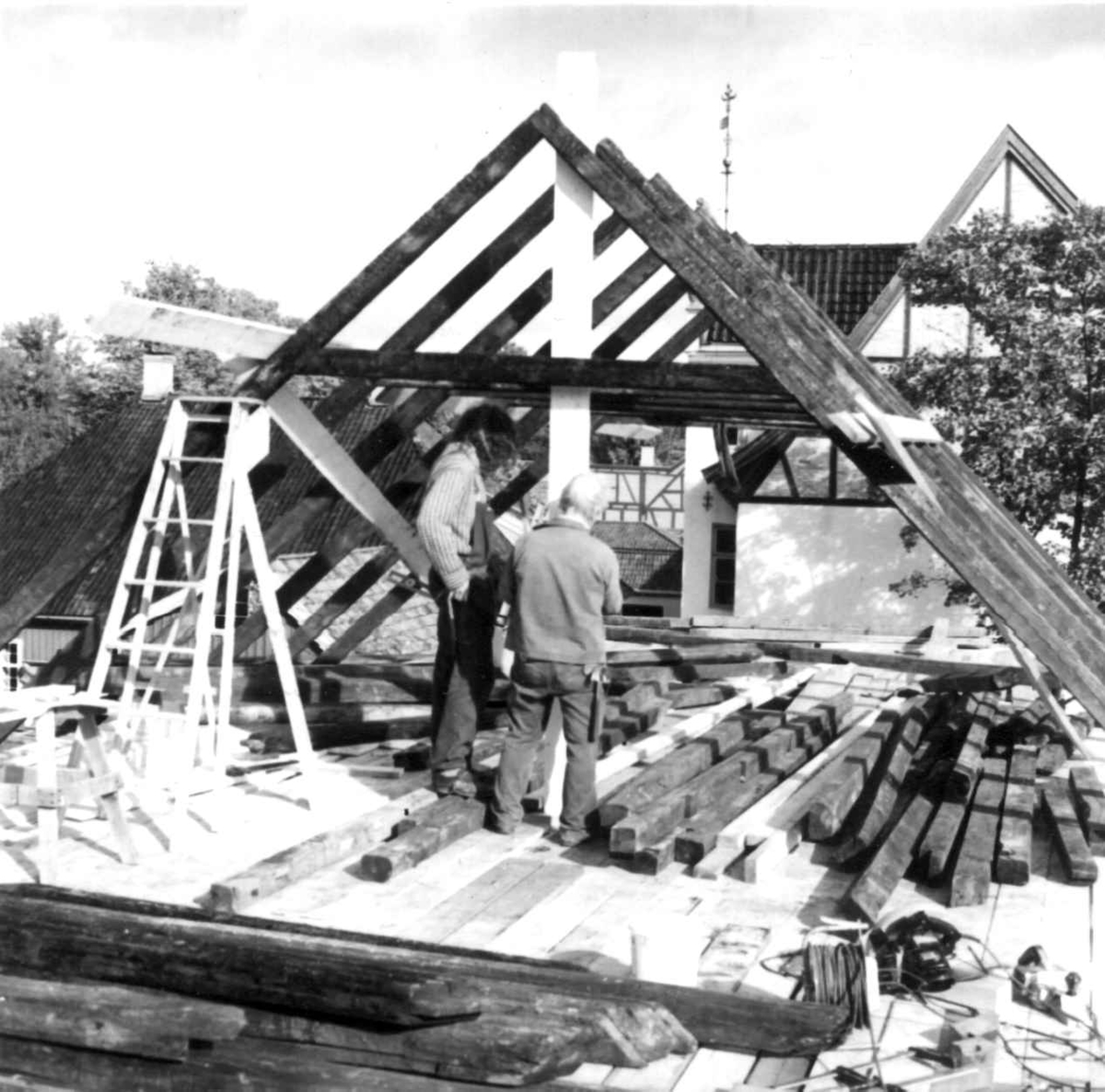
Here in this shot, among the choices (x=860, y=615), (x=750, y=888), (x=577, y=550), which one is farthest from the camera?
(x=860, y=615)

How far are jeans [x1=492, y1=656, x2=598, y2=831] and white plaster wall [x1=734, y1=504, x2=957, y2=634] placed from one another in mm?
21894

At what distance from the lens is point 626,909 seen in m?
6.47

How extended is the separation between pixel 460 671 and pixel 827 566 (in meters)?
22.2

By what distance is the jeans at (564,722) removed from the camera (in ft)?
24.3

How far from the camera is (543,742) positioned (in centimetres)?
835

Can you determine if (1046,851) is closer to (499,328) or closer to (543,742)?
(543,742)

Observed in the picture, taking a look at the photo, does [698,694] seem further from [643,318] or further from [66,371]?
[66,371]

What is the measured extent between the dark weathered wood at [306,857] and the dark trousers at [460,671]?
334 mm

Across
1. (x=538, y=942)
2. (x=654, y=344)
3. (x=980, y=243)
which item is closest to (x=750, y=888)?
(x=538, y=942)

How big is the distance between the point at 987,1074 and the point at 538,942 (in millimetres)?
1880

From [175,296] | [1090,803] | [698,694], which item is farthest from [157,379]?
[175,296]

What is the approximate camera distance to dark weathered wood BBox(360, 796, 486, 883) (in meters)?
6.73

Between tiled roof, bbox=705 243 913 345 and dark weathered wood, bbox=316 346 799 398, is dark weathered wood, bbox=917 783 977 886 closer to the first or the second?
dark weathered wood, bbox=316 346 799 398

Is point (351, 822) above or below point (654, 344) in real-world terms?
below
